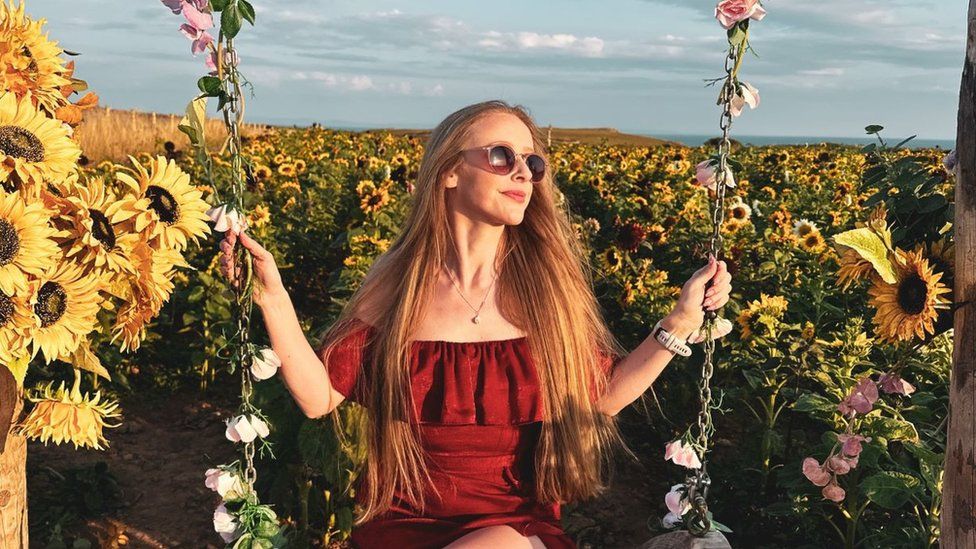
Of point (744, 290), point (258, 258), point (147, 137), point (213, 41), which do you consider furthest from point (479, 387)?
point (147, 137)

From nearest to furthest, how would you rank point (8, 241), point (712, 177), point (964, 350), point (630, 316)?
point (8, 241) → point (964, 350) → point (712, 177) → point (630, 316)

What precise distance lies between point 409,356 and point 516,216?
0.49 metres

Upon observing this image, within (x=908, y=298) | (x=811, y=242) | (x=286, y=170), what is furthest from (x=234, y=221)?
(x=286, y=170)

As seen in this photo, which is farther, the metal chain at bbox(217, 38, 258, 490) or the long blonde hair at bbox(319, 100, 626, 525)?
the long blonde hair at bbox(319, 100, 626, 525)

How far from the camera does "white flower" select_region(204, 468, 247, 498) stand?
2080mm

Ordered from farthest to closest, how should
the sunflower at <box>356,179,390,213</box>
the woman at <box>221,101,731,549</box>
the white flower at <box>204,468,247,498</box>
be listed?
the sunflower at <box>356,179,390,213</box> < the woman at <box>221,101,731,549</box> < the white flower at <box>204,468,247,498</box>

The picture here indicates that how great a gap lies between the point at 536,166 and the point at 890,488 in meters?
1.35

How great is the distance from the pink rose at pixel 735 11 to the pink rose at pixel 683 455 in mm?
1000

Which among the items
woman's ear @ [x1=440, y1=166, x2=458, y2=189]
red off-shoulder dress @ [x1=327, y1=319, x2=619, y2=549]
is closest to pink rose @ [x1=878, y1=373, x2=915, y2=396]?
red off-shoulder dress @ [x1=327, y1=319, x2=619, y2=549]

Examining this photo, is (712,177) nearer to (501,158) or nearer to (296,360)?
(501,158)

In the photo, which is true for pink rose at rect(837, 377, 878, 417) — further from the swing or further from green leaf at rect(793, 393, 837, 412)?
green leaf at rect(793, 393, 837, 412)

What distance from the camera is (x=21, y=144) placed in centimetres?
177

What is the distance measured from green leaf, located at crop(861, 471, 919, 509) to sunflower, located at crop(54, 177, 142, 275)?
2.04 metres

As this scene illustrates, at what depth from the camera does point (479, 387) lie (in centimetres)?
242
